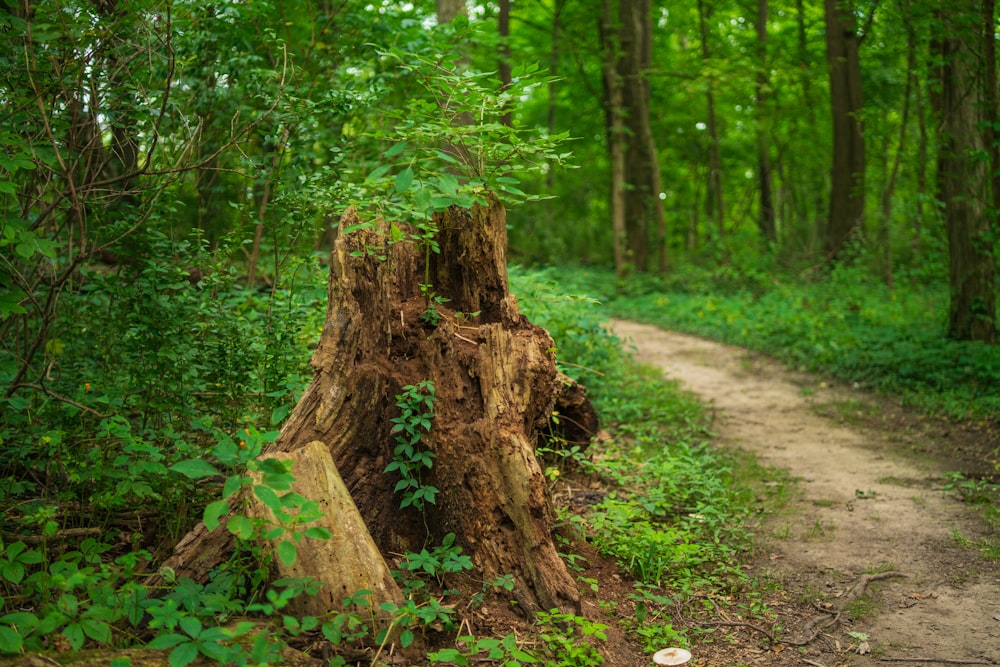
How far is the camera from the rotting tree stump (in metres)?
3.82

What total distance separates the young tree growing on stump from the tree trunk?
14453 millimetres

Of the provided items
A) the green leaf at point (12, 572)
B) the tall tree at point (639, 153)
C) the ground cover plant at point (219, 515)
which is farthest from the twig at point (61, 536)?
the tall tree at point (639, 153)

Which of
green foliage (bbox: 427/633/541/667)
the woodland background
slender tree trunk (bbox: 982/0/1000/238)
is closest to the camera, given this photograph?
green foliage (bbox: 427/633/541/667)

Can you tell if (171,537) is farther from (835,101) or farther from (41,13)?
(835,101)

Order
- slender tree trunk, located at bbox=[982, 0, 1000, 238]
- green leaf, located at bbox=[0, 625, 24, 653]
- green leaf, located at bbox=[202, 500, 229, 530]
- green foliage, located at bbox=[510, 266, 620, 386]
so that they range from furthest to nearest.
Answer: slender tree trunk, located at bbox=[982, 0, 1000, 238] → green foliage, located at bbox=[510, 266, 620, 386] → green leaf, located at bbox=[202, 500, 229, 530] → green leaf, located at bbox=[0, 625, 24, 653]

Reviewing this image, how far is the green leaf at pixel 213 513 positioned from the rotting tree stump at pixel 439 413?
2.50 feet

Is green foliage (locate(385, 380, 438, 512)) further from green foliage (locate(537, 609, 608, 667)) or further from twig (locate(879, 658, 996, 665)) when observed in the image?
twig (locate(879, 658, 996, 665))

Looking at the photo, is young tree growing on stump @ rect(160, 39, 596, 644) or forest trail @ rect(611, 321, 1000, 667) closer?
young tree growing on stump @ rect(160, 39, 596, 644)

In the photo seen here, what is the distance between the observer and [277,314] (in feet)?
15.4

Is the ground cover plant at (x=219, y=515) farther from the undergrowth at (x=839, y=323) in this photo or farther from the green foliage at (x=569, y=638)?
the undergrowth at (x=839, y=323)

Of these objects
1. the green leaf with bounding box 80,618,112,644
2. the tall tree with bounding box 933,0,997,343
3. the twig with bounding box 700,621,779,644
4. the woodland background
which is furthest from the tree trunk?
the green leaf with bounding box 80,618,112,644

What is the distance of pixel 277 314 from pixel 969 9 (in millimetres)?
8029

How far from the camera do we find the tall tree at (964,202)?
348 inches

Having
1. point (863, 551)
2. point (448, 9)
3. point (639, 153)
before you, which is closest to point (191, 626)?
point (863, 551)
